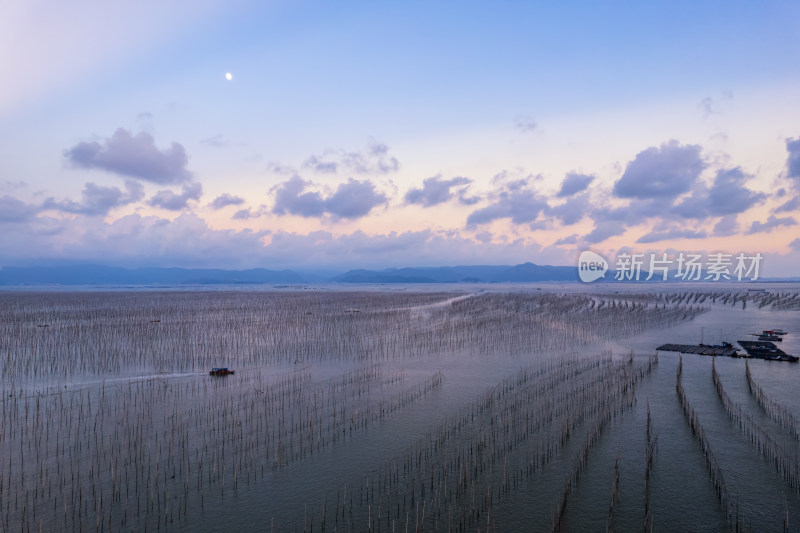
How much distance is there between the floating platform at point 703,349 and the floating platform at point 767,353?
877 millimetres

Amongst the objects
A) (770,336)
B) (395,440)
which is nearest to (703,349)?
(770,336)

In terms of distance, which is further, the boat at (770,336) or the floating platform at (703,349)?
the boat at (770,336)

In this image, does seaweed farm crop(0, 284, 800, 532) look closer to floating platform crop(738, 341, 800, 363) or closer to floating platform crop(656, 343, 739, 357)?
floating platform crop(656, 343, 739, 357)

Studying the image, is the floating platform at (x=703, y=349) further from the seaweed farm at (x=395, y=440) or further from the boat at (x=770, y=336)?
the boat at (x=770, y=336)

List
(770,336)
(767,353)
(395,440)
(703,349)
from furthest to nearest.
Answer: (770,336) < (703,349) < (767,353) < (395,440)

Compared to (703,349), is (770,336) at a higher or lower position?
higher

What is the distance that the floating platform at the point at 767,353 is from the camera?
25.2 m

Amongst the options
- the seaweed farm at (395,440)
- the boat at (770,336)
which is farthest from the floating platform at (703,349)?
the boat at (770,336)

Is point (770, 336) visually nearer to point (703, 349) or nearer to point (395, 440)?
point (703, 349)

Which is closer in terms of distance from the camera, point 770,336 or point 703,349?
point 703,349

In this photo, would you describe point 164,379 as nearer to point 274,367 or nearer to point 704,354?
point 274,367

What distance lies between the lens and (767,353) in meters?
26.1

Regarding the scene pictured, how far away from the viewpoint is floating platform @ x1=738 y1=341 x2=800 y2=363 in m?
25.2

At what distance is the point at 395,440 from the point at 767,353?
83.2 feet
